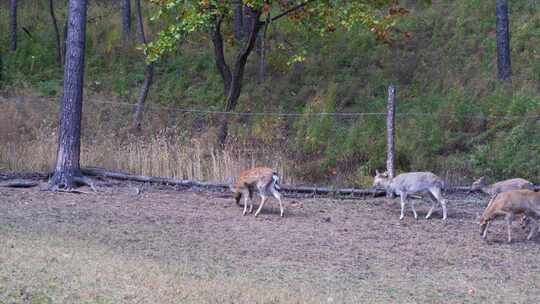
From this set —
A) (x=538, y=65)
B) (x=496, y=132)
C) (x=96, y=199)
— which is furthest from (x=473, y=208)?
(x=538, y=65)

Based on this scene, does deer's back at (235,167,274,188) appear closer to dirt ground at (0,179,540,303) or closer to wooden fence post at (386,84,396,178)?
dirt ground at (0,179,540,303)

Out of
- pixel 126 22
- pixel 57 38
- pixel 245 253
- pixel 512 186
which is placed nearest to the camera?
pixel 245 253

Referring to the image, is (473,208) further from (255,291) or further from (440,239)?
(255,291)

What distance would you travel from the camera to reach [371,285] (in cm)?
1000

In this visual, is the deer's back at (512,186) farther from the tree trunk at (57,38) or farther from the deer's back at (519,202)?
the tree trunk at (57,38)

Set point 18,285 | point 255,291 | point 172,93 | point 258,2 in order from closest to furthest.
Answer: point 18,285 → point 255,291 → point 258,2 → point 172,93

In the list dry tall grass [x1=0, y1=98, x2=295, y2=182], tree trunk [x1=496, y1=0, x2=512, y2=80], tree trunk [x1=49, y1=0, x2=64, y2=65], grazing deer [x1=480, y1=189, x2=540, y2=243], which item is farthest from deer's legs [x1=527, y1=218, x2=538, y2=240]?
tree trunk [x1=49, y1=0, x2=64, y2=65]

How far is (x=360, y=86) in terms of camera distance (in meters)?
24.8

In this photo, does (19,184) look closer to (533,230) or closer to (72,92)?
(72,92)

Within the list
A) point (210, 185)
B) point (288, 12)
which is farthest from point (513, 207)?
point (288, 12)

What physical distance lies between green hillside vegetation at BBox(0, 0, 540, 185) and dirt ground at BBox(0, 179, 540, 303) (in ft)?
7.43

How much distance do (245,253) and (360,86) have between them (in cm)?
1416

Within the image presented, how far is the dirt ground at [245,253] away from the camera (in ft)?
29.5

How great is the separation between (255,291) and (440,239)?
4779 mm
